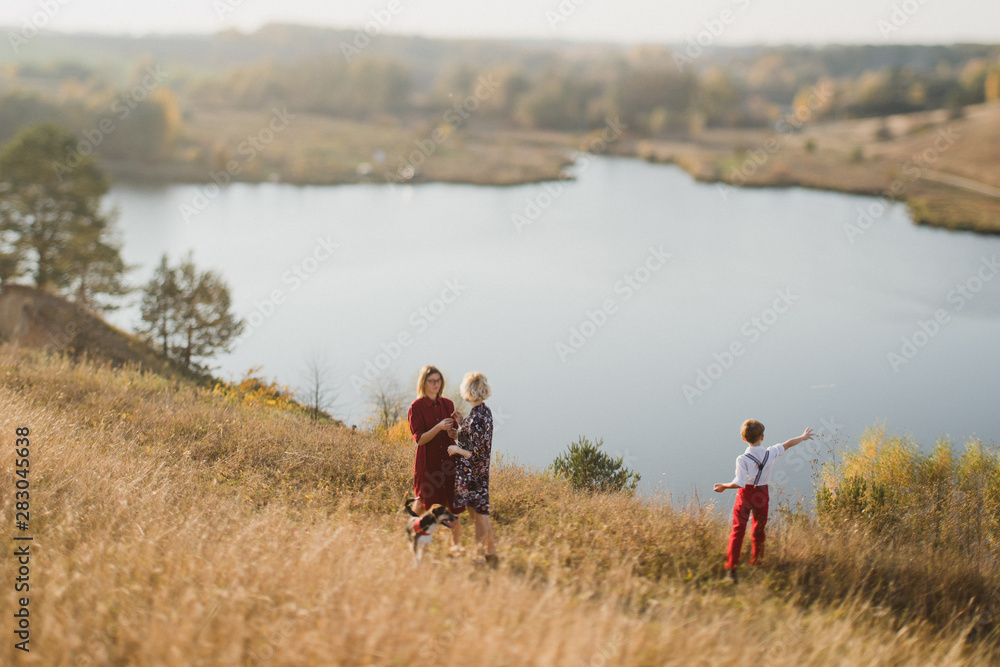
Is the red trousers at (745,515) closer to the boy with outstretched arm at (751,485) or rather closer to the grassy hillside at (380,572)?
the boy with outstretched arm at (751,485)

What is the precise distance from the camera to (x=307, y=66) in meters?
85.9

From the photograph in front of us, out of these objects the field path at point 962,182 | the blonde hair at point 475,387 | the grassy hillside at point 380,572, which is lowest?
the grassy hillside at point 380,572

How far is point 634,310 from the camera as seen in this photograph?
77.8ft

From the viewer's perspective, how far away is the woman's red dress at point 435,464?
5.33 metres

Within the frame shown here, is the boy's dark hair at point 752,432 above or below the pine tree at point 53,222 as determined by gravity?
below

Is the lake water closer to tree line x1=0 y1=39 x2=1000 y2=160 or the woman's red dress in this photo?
the woman's red dress

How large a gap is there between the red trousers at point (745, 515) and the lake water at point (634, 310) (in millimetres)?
2794

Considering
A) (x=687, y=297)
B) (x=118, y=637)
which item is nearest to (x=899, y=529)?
(x=118, y=637)

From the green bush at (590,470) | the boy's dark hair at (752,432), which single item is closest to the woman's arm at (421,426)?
the boy's dark hair at (752,432)

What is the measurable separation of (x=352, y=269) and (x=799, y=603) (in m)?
24.8

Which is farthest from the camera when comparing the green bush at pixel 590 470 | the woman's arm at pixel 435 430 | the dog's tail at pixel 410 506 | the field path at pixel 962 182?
the field path at pixel 962 182

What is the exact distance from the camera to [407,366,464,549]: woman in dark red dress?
524cm

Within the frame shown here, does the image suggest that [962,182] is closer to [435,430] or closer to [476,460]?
[476,460]

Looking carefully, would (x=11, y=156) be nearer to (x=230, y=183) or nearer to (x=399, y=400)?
(x=399, y=400)
